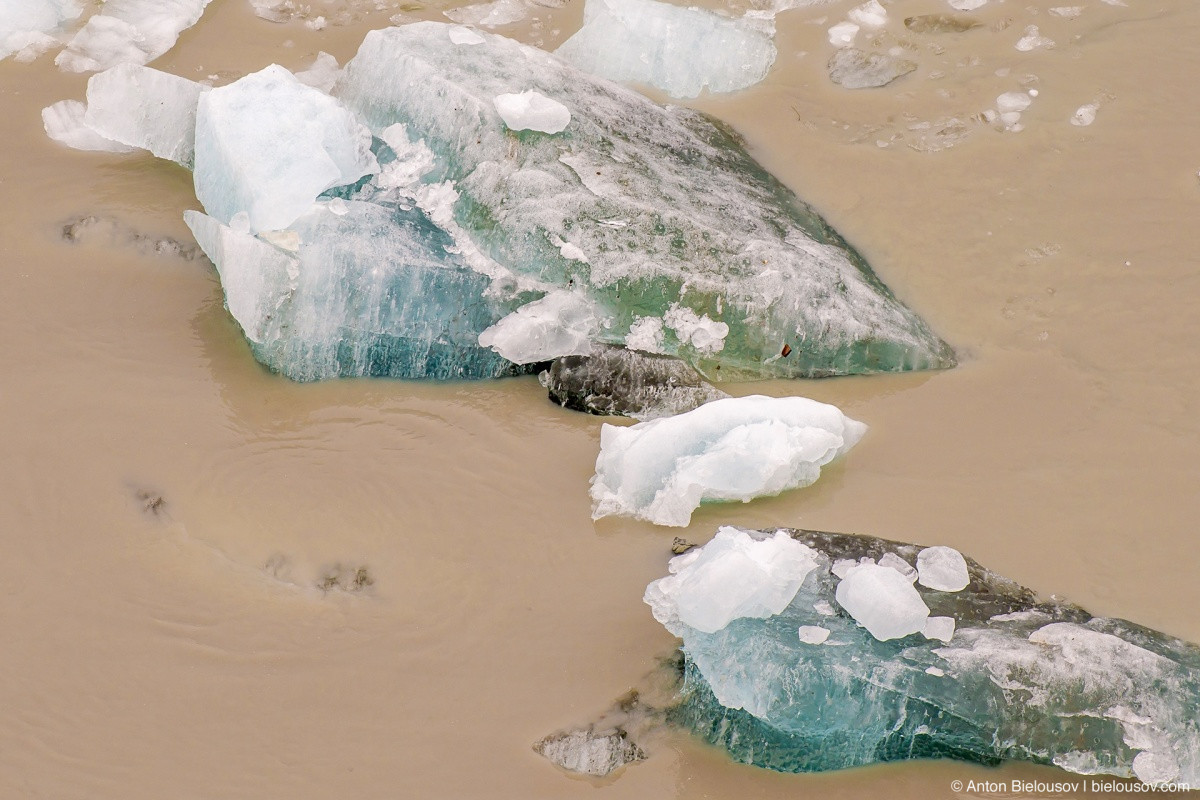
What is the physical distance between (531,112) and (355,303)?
40.4 inches

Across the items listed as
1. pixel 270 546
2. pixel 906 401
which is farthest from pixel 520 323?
pixel 906 401

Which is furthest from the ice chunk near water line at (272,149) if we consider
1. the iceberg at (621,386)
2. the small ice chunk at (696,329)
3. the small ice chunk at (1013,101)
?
the small ice chunk at (1013,101)

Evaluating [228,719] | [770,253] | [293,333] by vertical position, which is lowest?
[228,719]

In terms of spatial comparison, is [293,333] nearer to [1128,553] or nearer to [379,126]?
[379,126]

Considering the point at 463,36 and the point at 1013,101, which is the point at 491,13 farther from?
the point at 1013,101

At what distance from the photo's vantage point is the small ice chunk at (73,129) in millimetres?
4828

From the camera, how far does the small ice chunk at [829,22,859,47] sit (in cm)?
546

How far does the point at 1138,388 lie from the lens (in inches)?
154

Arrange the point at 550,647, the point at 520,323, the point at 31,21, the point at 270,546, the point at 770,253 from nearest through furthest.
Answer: the point at 550,647 → the point at 270,546 → the point at 520,323 → the point at 770,253 → the point at 31,21

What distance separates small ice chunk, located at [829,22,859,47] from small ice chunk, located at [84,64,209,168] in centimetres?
303

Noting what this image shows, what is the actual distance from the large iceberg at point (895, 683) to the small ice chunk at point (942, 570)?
18 cm

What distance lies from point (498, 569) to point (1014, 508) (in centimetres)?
168

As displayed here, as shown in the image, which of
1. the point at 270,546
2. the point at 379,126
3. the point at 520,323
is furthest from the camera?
the point at 379,126

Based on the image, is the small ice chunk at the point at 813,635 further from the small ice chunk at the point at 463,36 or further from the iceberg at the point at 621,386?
the small ice chunk at the point at 463,36
